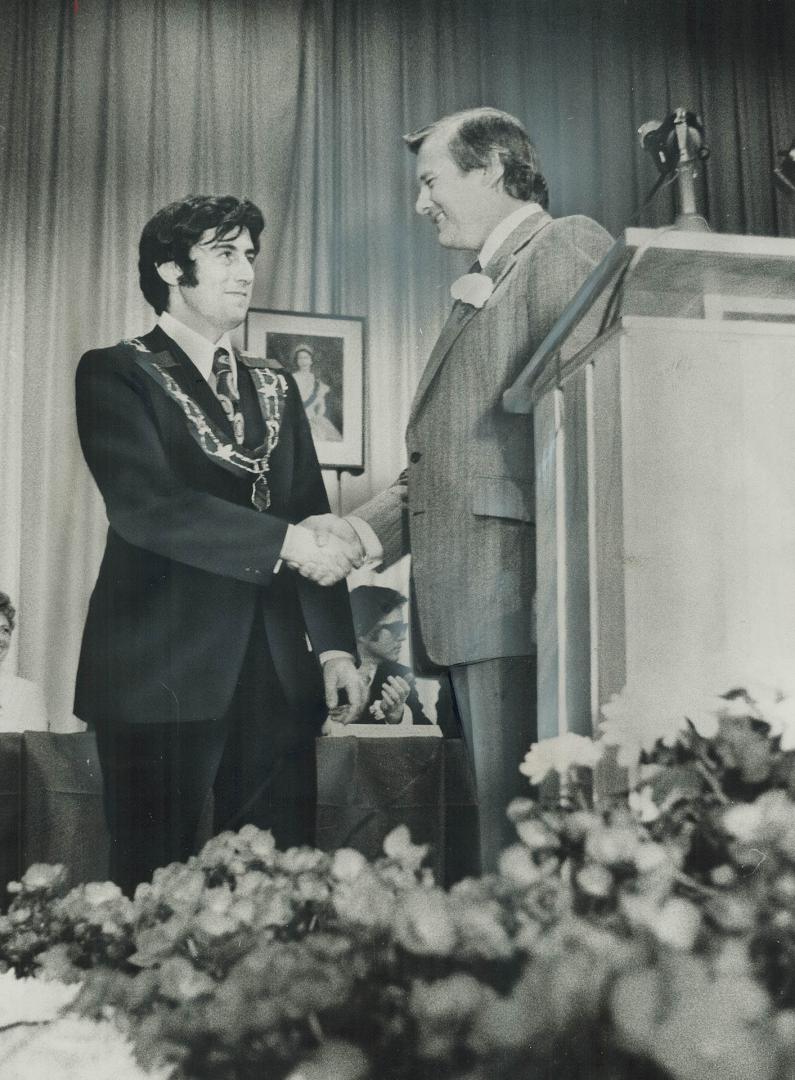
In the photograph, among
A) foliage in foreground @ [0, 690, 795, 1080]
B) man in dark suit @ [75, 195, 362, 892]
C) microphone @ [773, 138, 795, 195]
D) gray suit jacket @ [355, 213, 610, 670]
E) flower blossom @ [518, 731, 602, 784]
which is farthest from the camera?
man in dark suit @ [75, 195, 362, 892]

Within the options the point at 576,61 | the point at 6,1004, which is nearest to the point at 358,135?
the point at 576,61

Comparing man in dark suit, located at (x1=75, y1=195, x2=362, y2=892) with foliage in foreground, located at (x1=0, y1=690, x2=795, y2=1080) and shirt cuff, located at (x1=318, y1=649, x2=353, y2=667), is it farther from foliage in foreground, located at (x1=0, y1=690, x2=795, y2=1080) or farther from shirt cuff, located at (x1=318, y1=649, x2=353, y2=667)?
foliage in foreground, located at (x1=0, y1=690, x2=795, y2=1080)

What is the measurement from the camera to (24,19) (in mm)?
2410

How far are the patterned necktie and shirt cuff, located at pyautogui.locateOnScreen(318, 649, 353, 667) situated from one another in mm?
435

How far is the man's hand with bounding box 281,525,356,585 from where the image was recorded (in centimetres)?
229

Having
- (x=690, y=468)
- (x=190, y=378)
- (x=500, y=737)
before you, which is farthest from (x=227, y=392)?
(x=690, y=468)

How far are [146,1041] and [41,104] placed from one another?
182 cm

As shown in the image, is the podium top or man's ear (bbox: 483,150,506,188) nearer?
the podium top

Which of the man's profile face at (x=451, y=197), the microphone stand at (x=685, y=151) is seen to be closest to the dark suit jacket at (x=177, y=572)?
the man's profile face at (x=451, y=197)

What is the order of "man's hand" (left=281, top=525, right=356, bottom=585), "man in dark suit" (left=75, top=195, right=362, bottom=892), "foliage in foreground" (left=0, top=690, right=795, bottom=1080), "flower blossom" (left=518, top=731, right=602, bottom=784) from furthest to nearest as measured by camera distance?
"man's hand" (left=281, top=525, right=356, bottom=585)
"man in dark suit" (left=75, top=195, right=362, bottom=892)
"flower blossom" (left=518, top=731, right=602, bottom=784)
"foliage in foreground" (left=0, top=690, right=795, bottom=1080)

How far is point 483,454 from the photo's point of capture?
2.12 metres

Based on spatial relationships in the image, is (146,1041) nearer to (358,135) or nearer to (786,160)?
(786,160)

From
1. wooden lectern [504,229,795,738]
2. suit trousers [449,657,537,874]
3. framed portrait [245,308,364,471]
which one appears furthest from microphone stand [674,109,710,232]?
suit trousers [449,657,537,874]

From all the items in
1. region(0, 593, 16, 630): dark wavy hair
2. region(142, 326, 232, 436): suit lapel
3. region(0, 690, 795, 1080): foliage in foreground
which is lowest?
region(0, 690, 795, 1080): foliage in foreground
